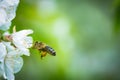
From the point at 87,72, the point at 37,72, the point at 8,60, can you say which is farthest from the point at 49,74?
the point at 8,60

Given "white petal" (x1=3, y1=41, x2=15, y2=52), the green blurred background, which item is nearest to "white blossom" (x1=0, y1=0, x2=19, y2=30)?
"white petal" (x1=3, y1=41, x2=15, y2=52)

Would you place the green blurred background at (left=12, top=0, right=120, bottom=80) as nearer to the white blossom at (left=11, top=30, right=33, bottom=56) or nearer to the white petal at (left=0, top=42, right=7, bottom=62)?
the white blossom at (left=11, top=30, right=33, bottom=56)

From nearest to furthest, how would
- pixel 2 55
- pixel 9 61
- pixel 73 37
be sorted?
pixel 2 55, pixel 9 61, pixel 73 37

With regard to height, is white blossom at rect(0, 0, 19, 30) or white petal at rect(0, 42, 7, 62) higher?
white blossom at rect(0, 0, 19, 30)

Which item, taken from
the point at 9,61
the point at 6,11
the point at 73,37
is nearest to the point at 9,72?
the point at 9,61

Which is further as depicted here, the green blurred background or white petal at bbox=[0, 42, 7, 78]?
the green blurred background

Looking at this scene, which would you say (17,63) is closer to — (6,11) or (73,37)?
(6,11)
